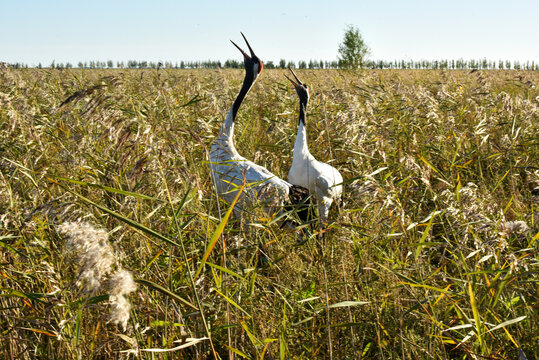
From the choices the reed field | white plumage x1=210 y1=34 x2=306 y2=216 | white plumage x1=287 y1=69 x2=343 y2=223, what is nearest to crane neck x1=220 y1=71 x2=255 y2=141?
white plumage x1=210 y1=34 x2=306 y2=216

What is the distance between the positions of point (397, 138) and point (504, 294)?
7.39 feet

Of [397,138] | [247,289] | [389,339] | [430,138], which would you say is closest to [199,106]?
[397,138]

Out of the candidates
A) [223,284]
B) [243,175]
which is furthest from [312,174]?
[223,284]

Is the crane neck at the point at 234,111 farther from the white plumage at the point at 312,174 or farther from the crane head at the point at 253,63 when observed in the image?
the white plumage at the point at 312,174

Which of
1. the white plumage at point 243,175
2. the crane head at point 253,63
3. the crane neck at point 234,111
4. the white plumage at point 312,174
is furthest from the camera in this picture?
the crane head at point 253,63

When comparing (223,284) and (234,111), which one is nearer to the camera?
(223,284)

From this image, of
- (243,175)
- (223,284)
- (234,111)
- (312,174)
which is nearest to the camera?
(223,284)

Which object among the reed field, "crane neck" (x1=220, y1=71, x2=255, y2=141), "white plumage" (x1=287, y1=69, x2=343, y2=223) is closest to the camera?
the reed field

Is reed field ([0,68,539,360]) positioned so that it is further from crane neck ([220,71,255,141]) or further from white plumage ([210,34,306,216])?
crane neck ([220,71,255,141])

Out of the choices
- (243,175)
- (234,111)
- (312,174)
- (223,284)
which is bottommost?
(223,284)

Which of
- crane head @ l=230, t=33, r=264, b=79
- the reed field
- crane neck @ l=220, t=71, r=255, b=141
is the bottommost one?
the reed field

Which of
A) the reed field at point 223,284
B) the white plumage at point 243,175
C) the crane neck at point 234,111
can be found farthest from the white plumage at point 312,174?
the reed field at point 223,284

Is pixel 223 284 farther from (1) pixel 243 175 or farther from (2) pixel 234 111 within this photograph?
(2) pixel 234 111

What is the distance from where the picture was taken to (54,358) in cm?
165
